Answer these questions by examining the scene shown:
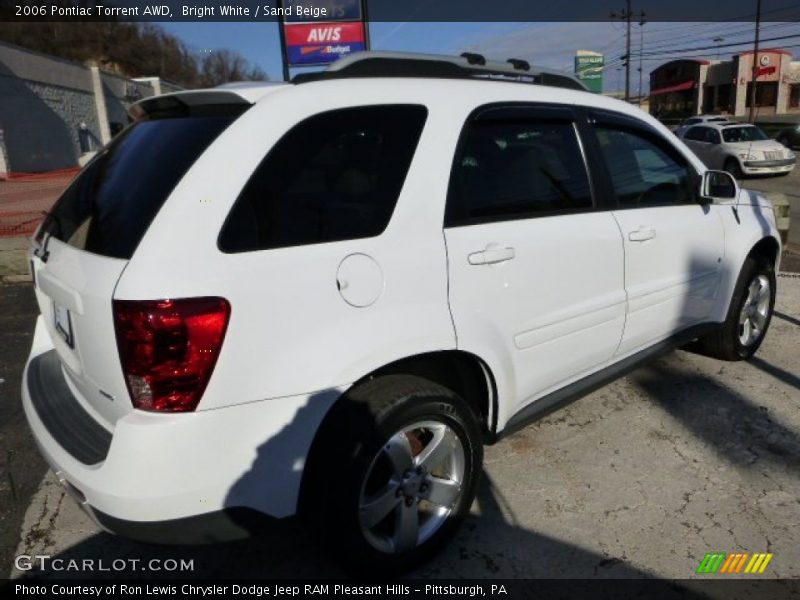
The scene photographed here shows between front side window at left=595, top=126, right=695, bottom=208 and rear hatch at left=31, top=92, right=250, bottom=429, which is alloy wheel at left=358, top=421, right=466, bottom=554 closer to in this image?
rear hatch at left=31, top=92, right=250, bottom=429

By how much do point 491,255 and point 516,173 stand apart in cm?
50

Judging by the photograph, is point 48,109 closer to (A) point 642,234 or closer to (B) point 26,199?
(B) point 26,199

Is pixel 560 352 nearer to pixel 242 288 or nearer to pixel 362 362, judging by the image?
pixel 362 362

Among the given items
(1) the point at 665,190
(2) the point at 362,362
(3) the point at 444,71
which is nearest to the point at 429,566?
(2) the point at 362,362

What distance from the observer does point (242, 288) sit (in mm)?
1824

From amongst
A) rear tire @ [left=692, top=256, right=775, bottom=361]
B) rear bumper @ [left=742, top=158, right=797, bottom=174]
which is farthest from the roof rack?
rear bumper @ [left=742, top=158, right=797, bottom=174]

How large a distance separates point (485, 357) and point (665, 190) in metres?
1.82

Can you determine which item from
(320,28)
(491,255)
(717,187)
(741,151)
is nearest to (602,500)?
(491,255)

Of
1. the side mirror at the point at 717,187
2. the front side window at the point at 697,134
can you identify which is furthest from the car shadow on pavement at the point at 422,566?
the front side window at the point at 697,134

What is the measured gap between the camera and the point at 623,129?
329 cm

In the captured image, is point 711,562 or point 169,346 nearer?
point 169,346

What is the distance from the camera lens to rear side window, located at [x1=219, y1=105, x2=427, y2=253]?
192cm

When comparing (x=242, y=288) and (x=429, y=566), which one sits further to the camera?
(x=429, y=566)

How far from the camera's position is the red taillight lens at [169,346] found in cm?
175
